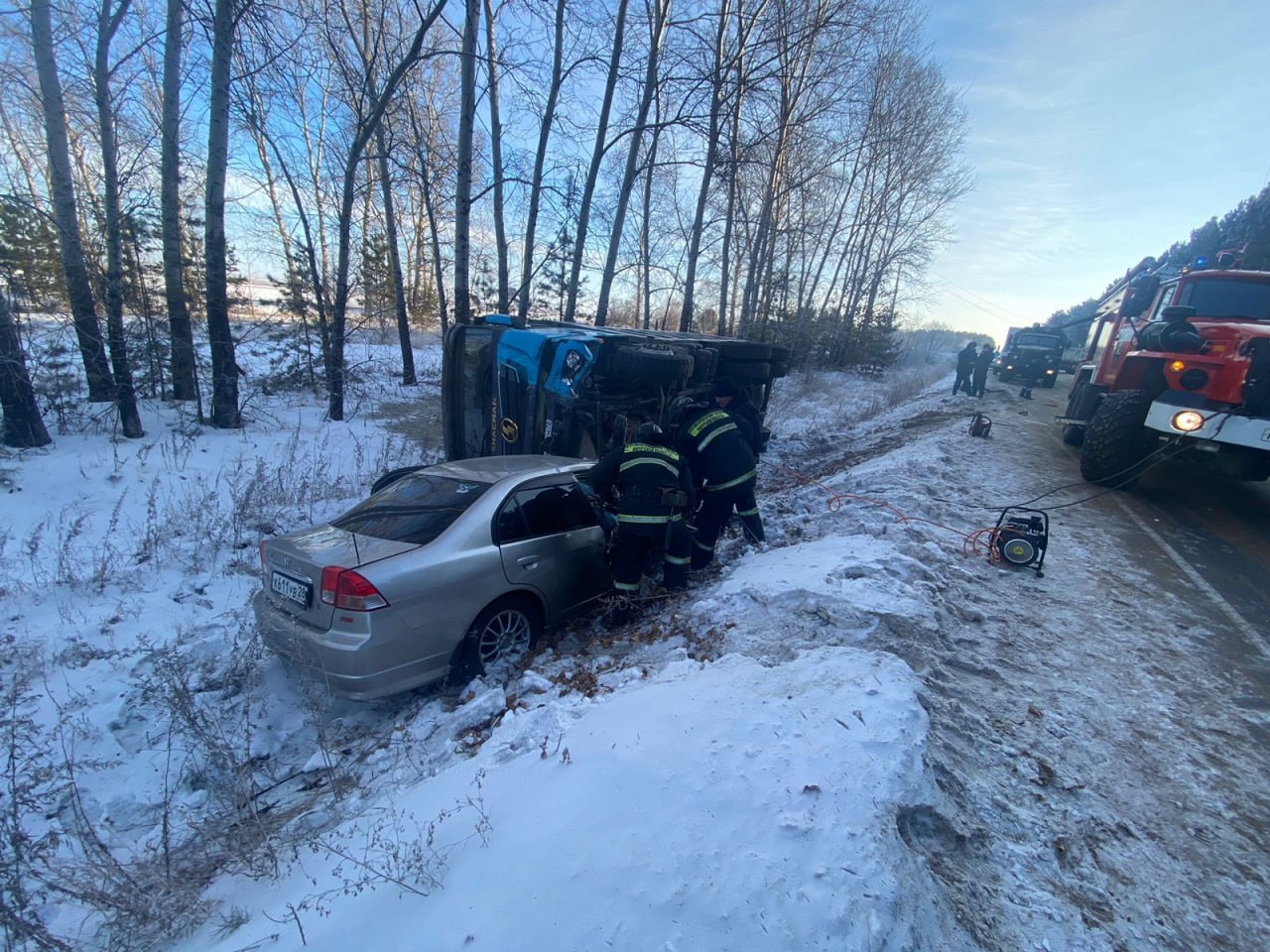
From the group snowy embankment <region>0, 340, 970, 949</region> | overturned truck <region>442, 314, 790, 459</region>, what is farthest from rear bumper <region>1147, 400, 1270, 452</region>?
overturned truck <region>442, 314, 790, 459</region>

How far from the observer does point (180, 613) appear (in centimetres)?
438

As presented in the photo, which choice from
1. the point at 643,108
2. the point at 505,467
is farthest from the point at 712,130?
the point at 505,467

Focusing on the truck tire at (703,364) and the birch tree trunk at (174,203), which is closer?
the truck tire at (703,364)

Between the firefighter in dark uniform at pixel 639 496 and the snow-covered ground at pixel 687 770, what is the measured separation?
1.29 ft

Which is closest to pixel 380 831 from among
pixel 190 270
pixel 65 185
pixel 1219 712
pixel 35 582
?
pixel 1219 712

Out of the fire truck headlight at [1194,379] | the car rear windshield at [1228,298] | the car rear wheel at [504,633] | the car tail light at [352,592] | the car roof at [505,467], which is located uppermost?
the car rear windshield at [1228,298]

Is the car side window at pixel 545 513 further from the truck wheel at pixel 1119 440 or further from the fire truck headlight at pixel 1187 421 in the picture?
the truck wheel at pixel 1119 440

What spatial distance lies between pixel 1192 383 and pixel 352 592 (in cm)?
777

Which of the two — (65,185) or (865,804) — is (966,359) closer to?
(865,804)

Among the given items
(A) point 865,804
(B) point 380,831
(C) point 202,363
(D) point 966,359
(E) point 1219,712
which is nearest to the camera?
(A) point 865,804

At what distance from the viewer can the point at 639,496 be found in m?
4.12

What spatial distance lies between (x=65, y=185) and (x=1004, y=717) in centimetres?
1116

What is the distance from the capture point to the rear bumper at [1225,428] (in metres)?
5.18

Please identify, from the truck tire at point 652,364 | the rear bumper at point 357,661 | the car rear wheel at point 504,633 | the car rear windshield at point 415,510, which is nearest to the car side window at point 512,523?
the car rear windshield at point 415,510
